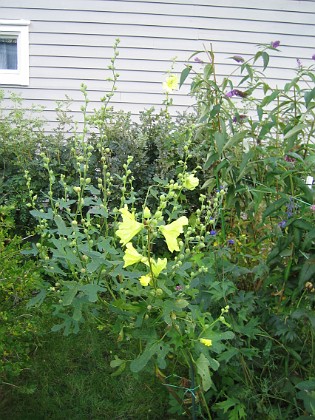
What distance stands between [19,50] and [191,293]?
16.5 feet

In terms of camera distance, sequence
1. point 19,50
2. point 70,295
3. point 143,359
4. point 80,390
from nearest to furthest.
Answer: point 143,359
point 70,295
point 80,390
point 19,50

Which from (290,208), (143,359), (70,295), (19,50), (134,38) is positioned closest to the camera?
(143,359)

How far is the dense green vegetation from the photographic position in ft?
6.52

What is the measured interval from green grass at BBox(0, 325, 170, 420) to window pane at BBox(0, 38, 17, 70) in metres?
4.14

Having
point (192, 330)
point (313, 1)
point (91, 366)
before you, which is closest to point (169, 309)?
point (192, 330)

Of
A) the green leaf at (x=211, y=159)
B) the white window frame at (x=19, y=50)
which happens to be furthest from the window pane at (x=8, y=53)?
the green leaf at (x=211, y=159)

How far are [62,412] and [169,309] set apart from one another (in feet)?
3.68

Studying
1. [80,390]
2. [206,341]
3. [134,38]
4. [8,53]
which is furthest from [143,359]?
[8,53]

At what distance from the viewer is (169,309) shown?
187 centimetres

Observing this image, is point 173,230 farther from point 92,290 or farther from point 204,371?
point 204,371

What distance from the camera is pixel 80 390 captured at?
2.84 m

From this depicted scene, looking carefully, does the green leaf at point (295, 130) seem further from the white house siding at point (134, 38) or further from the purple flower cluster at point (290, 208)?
the white house siding at point (134, 38)

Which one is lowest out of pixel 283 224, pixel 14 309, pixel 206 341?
pixel 14 309

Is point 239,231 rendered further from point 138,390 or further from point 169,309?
point 169,309
